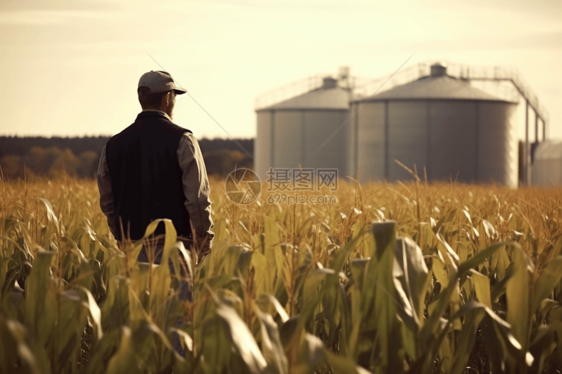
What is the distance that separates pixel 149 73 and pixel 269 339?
1.73m

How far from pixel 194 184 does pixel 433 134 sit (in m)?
17.3

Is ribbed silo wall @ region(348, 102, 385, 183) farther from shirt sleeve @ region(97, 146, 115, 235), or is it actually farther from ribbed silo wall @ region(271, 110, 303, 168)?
shirt sleeve @ region(97, 146, 115, 235)

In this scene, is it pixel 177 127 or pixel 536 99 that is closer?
pixel 177 127

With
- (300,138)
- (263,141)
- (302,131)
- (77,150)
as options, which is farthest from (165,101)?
(77,150)

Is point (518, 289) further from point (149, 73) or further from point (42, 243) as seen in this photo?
point (42, 243)

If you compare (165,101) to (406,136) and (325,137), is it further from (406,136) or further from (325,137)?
(325,137)

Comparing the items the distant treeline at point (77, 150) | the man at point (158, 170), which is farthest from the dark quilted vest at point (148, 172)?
the distant treeline at point (77, 150)

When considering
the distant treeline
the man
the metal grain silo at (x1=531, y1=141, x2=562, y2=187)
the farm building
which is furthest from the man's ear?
the distant treeline

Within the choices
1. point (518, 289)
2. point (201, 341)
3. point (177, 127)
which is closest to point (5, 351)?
point (201, 341)

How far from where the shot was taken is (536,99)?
86.9 ft

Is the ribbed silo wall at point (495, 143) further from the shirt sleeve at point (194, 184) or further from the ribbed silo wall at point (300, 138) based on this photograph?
the shirt sleeve at point (194, 184)

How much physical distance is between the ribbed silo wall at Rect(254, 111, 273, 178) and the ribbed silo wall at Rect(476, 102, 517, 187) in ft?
26.1

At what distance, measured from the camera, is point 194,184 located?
277 centimetres

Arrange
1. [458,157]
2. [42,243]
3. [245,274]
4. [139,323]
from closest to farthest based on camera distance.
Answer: [139,323] → [245,274] → [42,243] → [458,157]
